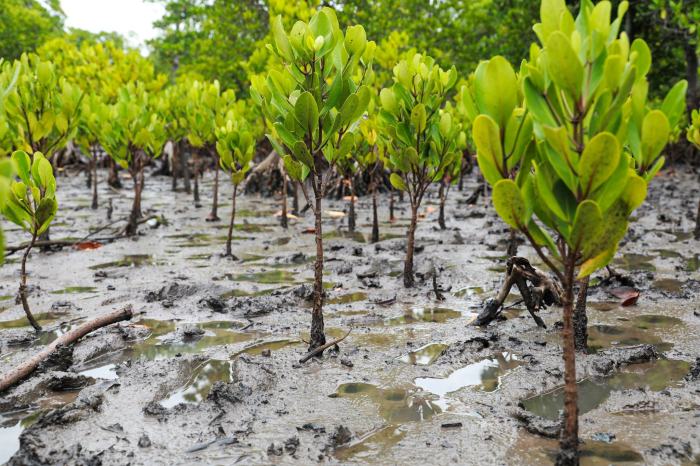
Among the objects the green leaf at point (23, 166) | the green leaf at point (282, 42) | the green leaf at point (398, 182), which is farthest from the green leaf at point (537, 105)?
the green leaf at point (398, 182)

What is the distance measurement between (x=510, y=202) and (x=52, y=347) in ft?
7.85

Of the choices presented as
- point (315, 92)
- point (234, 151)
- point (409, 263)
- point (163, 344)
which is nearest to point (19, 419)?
point (163, 344)

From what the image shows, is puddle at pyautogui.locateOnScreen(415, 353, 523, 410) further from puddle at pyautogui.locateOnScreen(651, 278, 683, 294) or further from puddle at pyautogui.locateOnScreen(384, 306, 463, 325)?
puddle at pyautogui.locateOnScreen(651, 278, 683, 294)

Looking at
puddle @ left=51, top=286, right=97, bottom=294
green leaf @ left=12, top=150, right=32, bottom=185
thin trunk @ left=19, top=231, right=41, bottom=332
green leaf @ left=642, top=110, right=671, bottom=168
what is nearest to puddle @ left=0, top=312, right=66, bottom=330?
thin trunk @ left=19, top=231, right=41, bottom=332

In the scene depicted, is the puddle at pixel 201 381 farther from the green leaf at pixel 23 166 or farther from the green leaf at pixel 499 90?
the green leaf at pixel 499 90

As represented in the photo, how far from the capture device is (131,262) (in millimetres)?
5473

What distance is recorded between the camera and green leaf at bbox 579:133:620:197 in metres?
1.50

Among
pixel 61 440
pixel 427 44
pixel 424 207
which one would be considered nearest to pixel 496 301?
pixel 61 440

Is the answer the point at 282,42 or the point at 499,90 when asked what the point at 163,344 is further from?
the point at 499,90

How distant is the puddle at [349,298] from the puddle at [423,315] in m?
0.45

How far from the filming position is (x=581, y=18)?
1.66 metres

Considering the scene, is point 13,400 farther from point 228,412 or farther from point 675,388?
point 675,388

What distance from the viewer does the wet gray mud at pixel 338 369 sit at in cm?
208

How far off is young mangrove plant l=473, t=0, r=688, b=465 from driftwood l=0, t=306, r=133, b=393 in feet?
7.48
